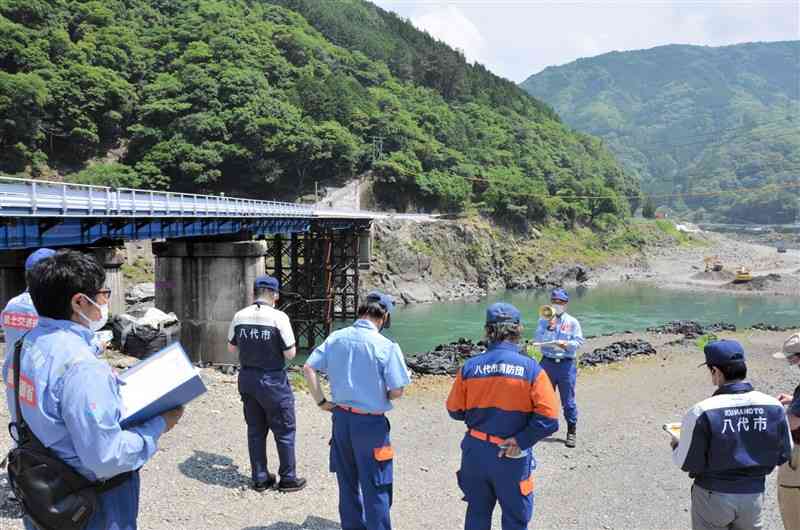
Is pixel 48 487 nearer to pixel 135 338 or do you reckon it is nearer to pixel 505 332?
pixel 505 332

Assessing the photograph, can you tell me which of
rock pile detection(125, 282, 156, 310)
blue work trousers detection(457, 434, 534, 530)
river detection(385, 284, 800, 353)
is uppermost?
blue work trousers detection(457, 434, 534, 530)

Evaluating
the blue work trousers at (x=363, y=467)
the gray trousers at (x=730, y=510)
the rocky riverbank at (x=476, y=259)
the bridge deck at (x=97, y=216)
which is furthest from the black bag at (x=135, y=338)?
the rocky riverbank at (x=476, y=259)

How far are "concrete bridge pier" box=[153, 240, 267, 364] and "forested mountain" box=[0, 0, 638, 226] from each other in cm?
3605

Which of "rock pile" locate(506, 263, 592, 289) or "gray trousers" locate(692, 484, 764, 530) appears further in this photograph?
"rock pile" locate(506, 263, 592, 289)

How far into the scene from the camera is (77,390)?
2.45 m

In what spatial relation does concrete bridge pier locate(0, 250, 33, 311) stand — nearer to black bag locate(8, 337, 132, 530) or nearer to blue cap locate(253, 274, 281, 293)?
blue cap locate(253, 274, 281, 293)

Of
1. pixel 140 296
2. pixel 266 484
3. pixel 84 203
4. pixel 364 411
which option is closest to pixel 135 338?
pixel 84 203

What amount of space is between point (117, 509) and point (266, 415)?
11.3 ft

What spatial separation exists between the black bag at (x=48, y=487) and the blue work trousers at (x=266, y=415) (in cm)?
344

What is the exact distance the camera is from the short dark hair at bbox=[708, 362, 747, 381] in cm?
367

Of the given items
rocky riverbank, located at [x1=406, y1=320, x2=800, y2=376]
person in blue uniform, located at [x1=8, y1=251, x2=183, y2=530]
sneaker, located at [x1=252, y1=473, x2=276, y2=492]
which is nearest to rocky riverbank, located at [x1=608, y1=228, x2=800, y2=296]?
rocky riverbank, located at [x1=406, y1=320, x2=800, y2=376]

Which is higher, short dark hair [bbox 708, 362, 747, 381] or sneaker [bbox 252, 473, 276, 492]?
short dark hair [bbox 708, 362, 747, 381]

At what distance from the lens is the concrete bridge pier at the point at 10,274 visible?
Answer: 13.1 meters

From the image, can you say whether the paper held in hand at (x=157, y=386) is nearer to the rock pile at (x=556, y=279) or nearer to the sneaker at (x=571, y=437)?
the sneaker at (x=571, y=437)
